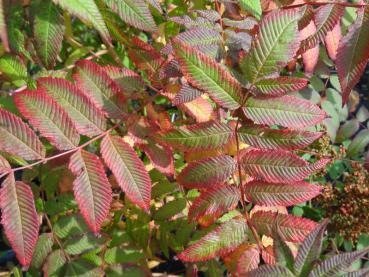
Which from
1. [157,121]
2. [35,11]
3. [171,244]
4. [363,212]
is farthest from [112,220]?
[363,212]

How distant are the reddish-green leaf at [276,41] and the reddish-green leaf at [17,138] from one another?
1.24ft

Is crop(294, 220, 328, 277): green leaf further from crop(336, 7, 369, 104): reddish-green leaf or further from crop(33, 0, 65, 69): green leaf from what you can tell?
crop(33, 0, 65, 69): green leaf

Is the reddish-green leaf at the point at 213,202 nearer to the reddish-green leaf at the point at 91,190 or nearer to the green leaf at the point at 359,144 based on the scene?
the reddish-green leaf at the point at 91,190

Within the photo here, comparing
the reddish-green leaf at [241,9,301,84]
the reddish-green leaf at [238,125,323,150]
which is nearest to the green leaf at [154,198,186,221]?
the reddish-green leaf at [238,125,323,150]

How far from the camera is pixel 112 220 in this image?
1367 millimetres

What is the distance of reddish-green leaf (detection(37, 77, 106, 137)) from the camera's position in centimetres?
90

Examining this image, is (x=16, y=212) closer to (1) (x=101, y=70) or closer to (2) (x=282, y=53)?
(1) (x=101, y=70)

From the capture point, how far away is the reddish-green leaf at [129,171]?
2.86 ft

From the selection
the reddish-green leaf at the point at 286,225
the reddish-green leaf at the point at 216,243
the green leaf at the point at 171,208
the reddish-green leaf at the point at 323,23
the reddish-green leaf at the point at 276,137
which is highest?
the reddish-green leaf at the point at 323,23

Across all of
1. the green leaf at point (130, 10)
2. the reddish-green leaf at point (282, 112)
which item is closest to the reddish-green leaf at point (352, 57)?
the reddish-green leaf at point (282, 112)

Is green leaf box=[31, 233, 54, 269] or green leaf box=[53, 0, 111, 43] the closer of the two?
green leaf box=[53, 0, 111, 43]

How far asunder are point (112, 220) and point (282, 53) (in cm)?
73

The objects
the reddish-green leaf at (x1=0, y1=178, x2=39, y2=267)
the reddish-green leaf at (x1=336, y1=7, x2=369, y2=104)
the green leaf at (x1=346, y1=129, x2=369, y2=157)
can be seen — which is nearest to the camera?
the reddish-green leaf at (x1=0, y1=178, x2=39, y2=267)

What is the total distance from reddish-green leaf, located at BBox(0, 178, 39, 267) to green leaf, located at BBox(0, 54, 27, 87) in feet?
1.36
